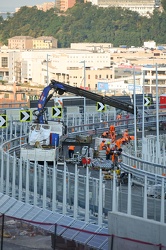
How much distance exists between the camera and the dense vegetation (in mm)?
176875

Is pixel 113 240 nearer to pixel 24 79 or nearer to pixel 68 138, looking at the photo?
pixel 68 138

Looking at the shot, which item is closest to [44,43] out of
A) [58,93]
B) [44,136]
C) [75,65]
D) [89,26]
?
[89,26]

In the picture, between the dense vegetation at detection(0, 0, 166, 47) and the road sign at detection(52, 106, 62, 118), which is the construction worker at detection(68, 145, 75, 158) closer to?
the road sign at detection(52, 106, 62, 118)

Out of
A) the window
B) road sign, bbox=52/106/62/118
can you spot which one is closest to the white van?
road sign, bbox=52/106/62/118

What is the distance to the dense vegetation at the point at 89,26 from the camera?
177 m

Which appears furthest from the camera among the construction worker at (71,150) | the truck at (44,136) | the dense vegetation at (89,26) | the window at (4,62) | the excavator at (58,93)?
the dense vegetation at (89,26)

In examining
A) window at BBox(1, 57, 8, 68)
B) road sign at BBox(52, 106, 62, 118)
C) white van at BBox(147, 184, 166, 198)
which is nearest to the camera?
white van at BBox(147, 184, 166, 198)

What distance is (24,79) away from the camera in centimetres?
13525

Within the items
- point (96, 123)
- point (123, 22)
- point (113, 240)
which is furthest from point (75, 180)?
point (123, 22)

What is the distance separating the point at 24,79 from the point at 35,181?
112799 millimetres

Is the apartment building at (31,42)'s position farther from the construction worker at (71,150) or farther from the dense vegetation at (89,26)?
the construction worker at (71,150)

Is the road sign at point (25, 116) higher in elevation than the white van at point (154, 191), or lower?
lower

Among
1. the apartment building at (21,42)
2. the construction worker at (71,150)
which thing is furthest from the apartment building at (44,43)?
the construction worker at (71,150)

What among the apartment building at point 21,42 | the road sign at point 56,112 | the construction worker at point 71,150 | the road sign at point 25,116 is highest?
the road sign at point 25,116
